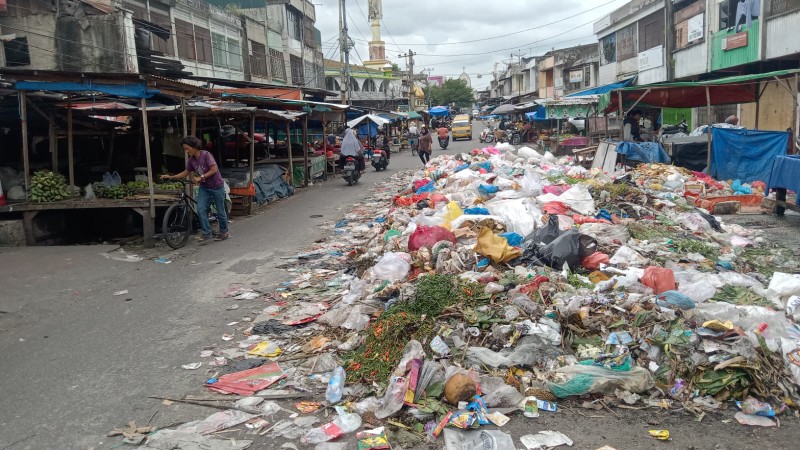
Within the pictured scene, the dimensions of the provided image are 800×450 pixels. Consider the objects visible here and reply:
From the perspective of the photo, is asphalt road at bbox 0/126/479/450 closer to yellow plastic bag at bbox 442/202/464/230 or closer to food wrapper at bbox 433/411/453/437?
food wrapper at bbox 433/411/453/437

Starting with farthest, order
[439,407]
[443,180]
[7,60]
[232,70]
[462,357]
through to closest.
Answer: [232,70] < [7,60] < [443,180] < [462,357] < [439,407]

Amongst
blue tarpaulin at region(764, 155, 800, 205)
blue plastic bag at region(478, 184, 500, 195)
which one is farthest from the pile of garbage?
blue tarpaulin at region(764, 155, 800, 205)

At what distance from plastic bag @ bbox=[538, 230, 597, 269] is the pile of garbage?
0.7 inches

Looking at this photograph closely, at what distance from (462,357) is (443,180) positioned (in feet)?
27.3

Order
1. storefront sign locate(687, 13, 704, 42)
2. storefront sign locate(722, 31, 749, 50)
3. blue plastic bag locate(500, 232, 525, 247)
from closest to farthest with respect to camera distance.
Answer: blue plastic bag locate(500, 232, 525, 247) → storefront sign locate(722, 31, 749, 50) → storefront sign locate(687, 13, 704, 42)

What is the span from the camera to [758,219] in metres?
10.1

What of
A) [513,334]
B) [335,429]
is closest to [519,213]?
[513,334]

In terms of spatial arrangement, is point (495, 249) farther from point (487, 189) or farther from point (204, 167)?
point (204, 167)

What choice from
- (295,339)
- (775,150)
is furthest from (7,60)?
(775,150)

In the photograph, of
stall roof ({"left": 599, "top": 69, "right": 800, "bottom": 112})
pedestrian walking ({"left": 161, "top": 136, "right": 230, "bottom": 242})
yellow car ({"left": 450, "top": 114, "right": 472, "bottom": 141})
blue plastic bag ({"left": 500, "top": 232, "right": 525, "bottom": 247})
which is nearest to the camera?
blue plastic bag ({"left": 500, "top": 232, "right": 525, "bottom": 247})

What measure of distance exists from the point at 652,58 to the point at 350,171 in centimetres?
1844

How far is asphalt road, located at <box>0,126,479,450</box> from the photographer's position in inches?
148

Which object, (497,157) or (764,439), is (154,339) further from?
(497,157)

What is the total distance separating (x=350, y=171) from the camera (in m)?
17.0
